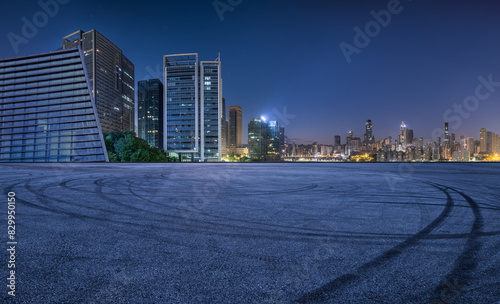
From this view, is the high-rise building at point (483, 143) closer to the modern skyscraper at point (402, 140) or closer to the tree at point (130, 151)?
the modern skyscraper at point (402, 140)

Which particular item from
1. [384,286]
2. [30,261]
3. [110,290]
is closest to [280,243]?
[384,286]

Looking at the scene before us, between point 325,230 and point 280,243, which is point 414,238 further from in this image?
point 280,243

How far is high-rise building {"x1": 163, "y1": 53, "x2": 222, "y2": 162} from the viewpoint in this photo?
446 feet

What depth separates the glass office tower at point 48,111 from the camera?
183 ft

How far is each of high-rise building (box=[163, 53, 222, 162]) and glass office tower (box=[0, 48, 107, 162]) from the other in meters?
74.8

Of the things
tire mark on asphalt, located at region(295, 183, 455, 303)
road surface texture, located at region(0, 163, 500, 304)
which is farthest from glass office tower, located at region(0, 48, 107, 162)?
tire mark on asphalt, located at region(295, 183, 455, 303)

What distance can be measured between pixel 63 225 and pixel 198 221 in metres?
2.82

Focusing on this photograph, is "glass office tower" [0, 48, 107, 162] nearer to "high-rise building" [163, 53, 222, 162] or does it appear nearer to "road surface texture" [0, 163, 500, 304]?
"road surface texture" [0, 163, 500, 304]

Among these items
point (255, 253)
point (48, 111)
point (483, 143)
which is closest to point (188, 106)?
point (48, 111)

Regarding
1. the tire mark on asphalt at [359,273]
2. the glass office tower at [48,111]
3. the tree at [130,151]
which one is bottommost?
the tire mark on asphalt at [359,273]

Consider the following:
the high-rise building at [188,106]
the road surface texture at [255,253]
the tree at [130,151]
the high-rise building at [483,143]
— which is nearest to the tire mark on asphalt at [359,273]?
the road surface texture at [255,253]

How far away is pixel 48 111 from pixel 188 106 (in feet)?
265

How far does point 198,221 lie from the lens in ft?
16.5

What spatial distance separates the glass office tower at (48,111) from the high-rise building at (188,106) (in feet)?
245
